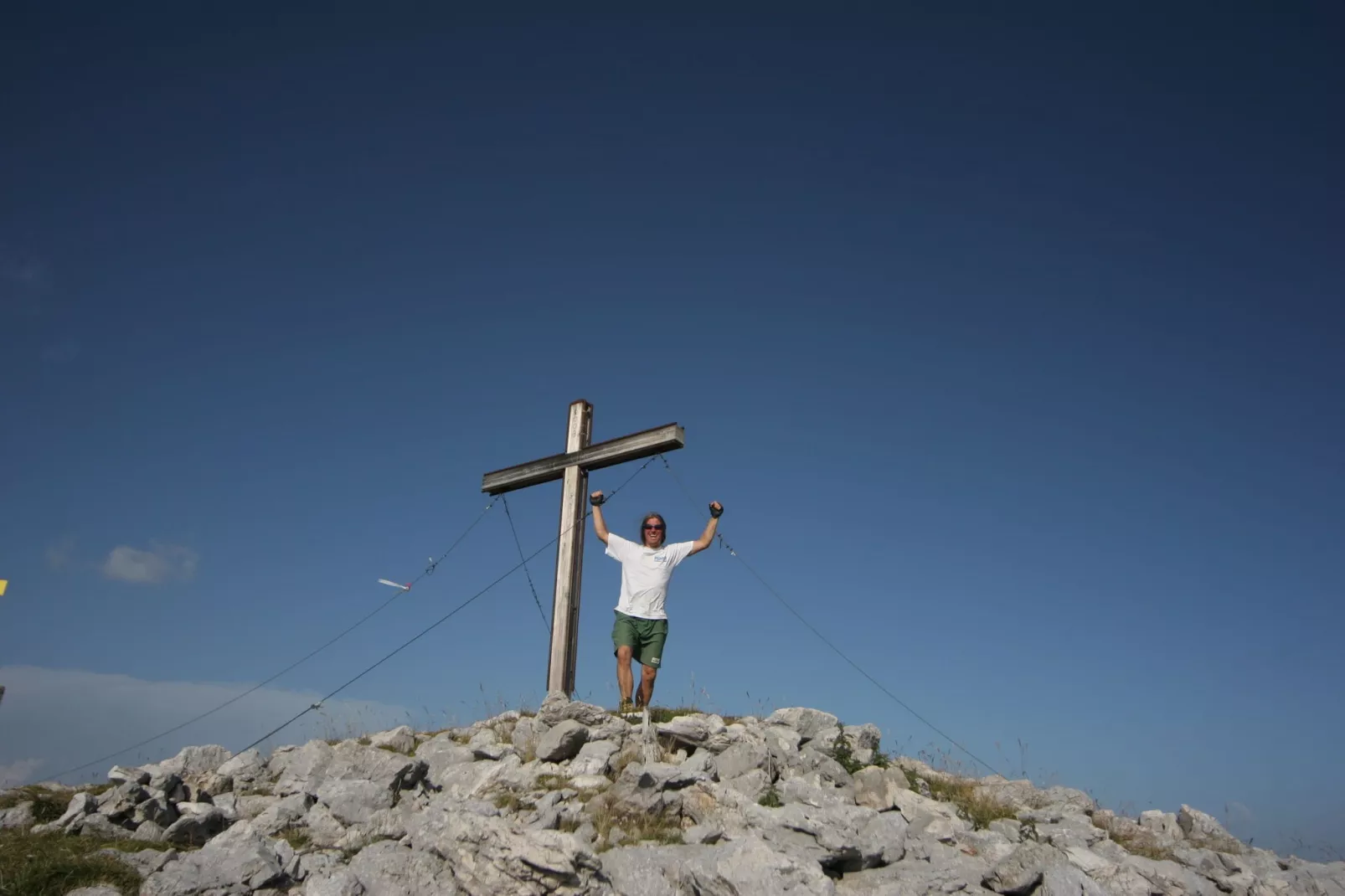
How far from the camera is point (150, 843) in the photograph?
8.05m

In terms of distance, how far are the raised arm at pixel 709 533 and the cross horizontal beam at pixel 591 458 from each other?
1.21m

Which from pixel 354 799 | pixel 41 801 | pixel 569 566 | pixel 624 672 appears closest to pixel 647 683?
pixel 624 672

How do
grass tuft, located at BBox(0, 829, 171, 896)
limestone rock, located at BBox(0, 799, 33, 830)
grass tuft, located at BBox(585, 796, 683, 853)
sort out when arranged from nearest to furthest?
grass tuft, located at BBox(0, 829, 171, 896), grass tuft, located at BBox(585, 796, 683, 853), limestone rock, located at BBox(0, 799, 33, 830)

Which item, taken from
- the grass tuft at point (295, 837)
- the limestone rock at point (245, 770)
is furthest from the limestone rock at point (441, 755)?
the grass tuft at point (295, 837)

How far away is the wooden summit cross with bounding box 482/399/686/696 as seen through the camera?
13.4 meters

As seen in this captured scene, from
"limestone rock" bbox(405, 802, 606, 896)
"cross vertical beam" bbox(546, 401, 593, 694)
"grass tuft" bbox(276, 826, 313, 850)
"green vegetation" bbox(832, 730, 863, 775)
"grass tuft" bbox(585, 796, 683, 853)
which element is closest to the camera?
"limestone rock" bbox(405, 802, 606, 896)

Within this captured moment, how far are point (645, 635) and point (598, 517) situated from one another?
1.92 m

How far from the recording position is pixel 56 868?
6.71 metres

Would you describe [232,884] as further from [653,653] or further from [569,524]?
[569,524]

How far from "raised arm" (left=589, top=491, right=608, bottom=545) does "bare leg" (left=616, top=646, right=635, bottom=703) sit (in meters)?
1.56

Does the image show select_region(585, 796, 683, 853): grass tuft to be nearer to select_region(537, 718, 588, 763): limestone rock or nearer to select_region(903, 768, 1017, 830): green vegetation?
select_region(537, 718, 588, 763): limestone rock

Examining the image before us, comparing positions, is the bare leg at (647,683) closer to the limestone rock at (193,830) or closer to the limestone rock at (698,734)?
the limestone rock at (698,734)

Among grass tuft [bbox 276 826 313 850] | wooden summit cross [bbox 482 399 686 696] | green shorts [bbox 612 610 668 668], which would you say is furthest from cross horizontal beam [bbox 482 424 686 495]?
grass tuft [bbox 276 826 313 850]

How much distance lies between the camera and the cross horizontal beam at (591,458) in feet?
44.3
